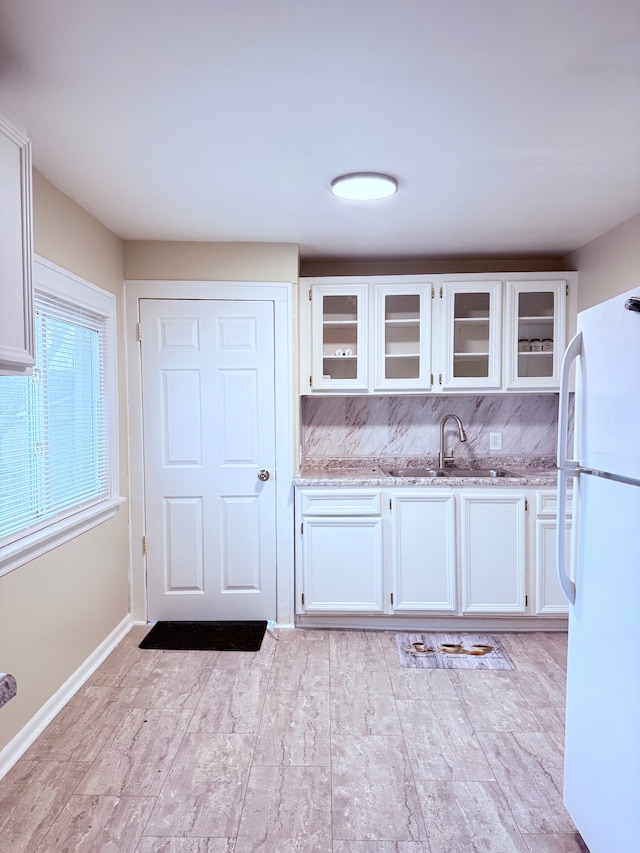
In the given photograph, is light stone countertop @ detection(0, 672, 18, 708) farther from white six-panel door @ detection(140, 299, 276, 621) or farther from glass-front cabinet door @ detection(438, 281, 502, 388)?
glass-front cabinet door @ detection(438, 281, 502, 388)

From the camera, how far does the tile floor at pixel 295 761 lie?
5.47 ft

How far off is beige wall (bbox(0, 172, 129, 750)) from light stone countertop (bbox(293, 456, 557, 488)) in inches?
46.9

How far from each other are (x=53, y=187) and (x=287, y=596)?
2.52 metres

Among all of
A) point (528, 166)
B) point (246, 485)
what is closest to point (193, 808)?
point (246, 485)

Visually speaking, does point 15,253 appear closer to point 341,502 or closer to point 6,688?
point 6,688

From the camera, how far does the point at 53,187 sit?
7.51 feet

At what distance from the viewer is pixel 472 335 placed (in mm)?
3316

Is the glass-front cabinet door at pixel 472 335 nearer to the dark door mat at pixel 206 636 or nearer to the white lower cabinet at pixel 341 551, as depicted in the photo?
the white lower cabinet at pixel 341 551

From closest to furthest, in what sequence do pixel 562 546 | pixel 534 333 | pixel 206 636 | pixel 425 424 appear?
pixel 562 546, pixel 206 636, pixel 534 333, pixel 425 424

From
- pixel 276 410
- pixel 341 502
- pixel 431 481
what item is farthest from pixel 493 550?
pixel 276 410

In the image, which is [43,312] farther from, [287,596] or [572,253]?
[572,253]

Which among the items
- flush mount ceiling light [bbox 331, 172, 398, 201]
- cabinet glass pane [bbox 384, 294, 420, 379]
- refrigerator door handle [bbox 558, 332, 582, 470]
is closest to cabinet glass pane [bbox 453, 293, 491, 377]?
cabinet glass pane [bbox 384, 294, 420, 379]

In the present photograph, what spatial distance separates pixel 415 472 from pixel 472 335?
977mm

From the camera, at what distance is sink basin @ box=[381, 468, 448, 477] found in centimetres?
348
